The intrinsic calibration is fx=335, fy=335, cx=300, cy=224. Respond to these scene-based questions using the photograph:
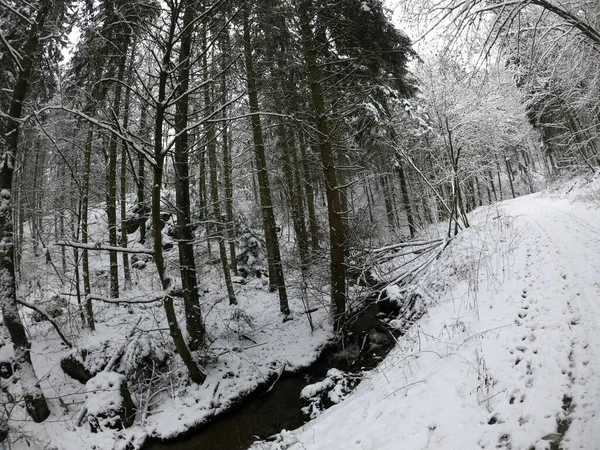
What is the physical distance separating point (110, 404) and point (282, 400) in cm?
356

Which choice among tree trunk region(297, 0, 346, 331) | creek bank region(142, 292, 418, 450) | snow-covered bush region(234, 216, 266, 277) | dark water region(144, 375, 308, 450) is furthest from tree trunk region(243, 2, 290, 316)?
snow-covered bush region(234, 216, 266, 277)

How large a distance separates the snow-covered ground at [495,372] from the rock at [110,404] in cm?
349

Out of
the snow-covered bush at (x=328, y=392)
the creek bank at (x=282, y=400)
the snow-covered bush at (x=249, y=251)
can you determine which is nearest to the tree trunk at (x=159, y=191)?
the creek bank at (x=282, y=400)

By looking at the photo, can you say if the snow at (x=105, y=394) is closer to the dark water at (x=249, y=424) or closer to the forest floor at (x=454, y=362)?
the forest floor at (x=454, y=362)

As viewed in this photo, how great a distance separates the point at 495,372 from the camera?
3902mm

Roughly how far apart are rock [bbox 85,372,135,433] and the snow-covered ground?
3.49m

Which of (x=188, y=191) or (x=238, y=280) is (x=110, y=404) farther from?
(x=238, y=280)

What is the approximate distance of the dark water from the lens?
6.29m

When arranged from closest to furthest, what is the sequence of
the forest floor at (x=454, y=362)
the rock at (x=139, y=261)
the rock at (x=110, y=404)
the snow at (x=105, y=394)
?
the forest floor at (x=454, y=362) < the rock at (x=110, y=404) < the snow at (x=105, y=394) < the rock at (x=139, y=261)

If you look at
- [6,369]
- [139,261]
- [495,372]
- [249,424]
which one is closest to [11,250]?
[6,369]

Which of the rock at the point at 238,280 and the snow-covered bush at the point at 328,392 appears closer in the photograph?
the snow-covered bush at the point at 328,392

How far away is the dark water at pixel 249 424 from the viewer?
629 cm

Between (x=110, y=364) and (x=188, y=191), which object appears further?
(x=188, y=191)

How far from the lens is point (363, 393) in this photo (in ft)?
17.1
